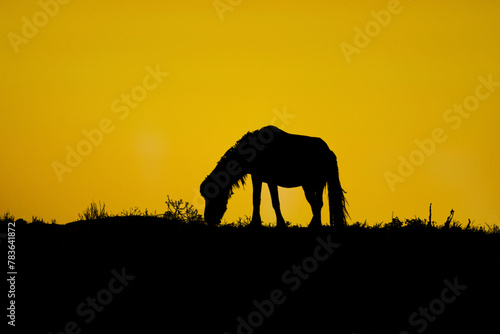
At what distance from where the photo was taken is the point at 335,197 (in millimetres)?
19719

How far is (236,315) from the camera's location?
1266 centimetres

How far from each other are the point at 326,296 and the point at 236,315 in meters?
1.89

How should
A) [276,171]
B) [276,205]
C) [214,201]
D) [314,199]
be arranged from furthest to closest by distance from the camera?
[314,199], [276,171], [276,205], [214,201]

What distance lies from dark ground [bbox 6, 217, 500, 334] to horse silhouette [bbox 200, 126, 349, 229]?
96.4 inches

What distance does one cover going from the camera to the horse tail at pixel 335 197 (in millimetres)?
19453

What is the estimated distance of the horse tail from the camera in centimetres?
1945

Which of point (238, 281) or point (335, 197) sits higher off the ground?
point (335, 197)

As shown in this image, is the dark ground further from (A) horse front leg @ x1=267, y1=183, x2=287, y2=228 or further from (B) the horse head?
(B) the horse head

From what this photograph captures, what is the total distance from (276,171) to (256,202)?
56.9 inches

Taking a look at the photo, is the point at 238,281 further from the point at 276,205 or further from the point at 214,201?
the point at 276,205

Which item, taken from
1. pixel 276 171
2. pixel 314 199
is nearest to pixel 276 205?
pixel 276 171

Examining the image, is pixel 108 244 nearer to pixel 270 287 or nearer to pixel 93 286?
pixel 93 286

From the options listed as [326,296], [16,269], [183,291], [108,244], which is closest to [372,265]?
[326,296]

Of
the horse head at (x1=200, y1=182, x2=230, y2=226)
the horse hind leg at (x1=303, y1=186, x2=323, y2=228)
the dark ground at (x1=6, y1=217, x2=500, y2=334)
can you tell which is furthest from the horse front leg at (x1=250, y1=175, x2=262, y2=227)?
the horse hind leg at (x1=303, y1=186, x2=323, y2=228)
